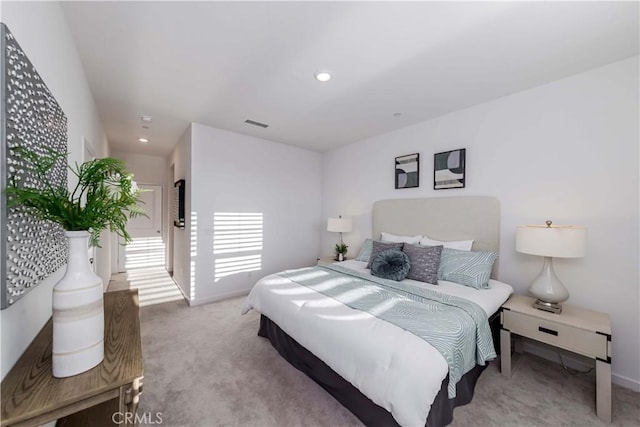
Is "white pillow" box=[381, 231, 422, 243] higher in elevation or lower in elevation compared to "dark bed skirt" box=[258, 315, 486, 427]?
higher

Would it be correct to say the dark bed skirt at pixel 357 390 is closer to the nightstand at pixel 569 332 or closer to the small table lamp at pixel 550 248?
the nightstand at pixel 569 332

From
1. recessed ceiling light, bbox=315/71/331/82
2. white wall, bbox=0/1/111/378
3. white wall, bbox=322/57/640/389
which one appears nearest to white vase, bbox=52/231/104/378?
white wall, bbox=0/1/111/378

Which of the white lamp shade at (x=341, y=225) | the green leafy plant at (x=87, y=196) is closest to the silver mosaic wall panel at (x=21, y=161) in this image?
the green leafy plant at (x=87, y=196)

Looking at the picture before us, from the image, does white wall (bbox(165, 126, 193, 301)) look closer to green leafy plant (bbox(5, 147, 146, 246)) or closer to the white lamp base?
green leafy plant (bbox(5, 147, 146, 246))

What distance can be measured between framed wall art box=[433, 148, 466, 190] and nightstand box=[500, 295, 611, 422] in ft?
4.67

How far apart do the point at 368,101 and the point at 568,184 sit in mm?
2080

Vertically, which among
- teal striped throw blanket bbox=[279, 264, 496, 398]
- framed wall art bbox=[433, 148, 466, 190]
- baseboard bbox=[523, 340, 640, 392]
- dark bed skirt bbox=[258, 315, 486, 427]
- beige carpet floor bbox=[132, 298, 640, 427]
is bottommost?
beige carpet floor bbox=[132, 298, 640, 427]

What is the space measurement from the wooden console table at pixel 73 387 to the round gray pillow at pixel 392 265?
2.15 m

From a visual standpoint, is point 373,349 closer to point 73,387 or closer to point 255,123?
point 73,387

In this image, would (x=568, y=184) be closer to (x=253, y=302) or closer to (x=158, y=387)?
(x=253, y=302)

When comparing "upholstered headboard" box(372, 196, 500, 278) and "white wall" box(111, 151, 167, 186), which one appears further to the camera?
"white wall" box(111, 151, 167, 186)

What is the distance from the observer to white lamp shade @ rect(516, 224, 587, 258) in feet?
6.51

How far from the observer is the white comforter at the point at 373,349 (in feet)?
4.33

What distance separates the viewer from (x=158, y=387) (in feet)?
6.59
